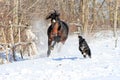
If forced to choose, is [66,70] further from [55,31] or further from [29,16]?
[29,16]

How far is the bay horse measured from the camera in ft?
46.3

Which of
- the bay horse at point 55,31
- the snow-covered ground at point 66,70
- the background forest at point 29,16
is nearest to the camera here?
the snow-covered ground at point 66,70

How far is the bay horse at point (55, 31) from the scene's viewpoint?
1411 centimetres

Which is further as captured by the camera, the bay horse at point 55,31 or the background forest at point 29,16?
the background forest at point 29,16

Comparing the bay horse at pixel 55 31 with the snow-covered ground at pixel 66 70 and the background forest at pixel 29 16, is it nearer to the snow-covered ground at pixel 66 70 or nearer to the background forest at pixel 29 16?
the snow-covered ground at pixel 66 70

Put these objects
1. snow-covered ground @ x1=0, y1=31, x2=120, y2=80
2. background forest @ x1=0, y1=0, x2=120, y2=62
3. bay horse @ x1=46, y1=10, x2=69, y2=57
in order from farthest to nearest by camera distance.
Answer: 1. background forest @ x1=0, y1=0, x2=120, y2=62
2. bay horse @ x1=46, y1=10, x2=69, y2=57
3. snow-covered ground @ x1=0, y1=31, x2=120, y2=80

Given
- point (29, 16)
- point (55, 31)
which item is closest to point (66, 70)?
point (55, 31)

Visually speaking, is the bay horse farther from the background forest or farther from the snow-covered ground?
the background forest

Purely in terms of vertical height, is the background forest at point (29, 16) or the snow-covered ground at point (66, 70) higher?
the background forest at point (29, 16)

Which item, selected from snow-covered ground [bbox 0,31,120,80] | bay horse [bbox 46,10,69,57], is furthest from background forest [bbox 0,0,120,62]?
snow-covered ground [bbox 0,31,120,80]

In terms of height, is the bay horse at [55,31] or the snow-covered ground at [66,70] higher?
the bay horse at [55,31]

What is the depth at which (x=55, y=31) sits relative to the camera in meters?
14.4

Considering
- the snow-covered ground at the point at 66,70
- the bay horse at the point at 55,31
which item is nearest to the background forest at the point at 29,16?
the bay horse at the point at 55,31

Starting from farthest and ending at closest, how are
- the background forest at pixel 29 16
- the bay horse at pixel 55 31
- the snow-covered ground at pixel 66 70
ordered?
the background forest at pixel 29 16 → the bay horse at pixel 55 31 → the snow-covered ground at pixel 66 70
